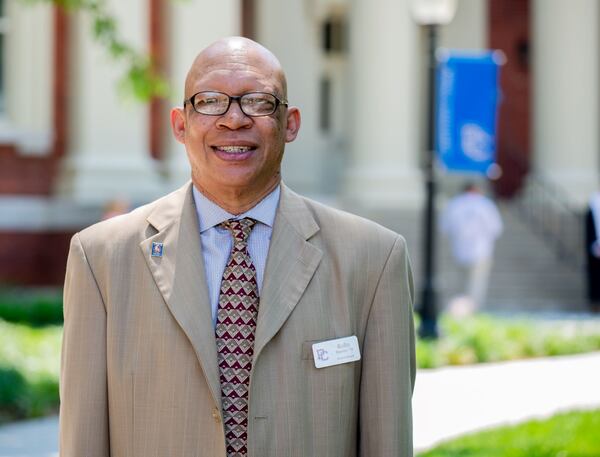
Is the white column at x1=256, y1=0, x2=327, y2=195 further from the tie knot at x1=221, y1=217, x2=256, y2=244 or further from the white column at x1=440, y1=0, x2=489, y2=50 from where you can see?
the tie knot at x1=221, y1=217, x2=256, y2=244

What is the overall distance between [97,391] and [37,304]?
1265cm

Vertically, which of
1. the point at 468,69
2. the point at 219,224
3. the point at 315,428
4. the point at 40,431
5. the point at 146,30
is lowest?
the point at 40,431

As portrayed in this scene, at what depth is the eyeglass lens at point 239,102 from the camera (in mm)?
2701

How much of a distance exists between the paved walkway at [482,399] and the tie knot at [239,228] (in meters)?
4.96

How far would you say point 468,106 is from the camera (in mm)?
13492

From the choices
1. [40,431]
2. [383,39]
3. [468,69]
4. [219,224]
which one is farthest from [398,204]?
[219,224]

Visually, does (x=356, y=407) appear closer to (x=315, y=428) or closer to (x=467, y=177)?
(x=315, y=428)

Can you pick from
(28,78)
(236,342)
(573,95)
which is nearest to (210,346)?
(236,342)

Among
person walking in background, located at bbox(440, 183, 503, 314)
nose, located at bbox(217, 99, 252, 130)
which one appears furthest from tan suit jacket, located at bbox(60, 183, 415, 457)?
person walking in background, located at bbox(440, 183, 503, 314)

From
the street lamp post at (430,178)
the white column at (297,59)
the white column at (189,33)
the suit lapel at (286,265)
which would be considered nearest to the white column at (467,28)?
the white column at (297,59)

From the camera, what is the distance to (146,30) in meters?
18.6

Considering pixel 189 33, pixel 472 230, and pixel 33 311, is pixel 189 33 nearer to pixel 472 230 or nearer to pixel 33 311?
pixel 33 311

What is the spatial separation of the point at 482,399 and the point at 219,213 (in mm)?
7046

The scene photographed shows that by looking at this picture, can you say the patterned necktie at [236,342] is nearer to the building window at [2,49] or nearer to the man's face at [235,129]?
the man's face at [235,129]
